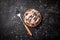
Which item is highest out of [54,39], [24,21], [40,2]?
[40,2]

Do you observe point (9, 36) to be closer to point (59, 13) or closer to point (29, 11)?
point (29, 11)

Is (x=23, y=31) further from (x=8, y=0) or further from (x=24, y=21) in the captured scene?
(x=8, y=0)

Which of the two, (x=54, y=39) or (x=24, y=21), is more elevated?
(x=24, y=21)

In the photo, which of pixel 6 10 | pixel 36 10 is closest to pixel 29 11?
pixel 36 10

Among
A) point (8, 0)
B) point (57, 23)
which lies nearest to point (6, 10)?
point (8, 0)

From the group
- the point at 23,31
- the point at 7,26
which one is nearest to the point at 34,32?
the point at 23,31

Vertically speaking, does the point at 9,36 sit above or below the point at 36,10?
below
